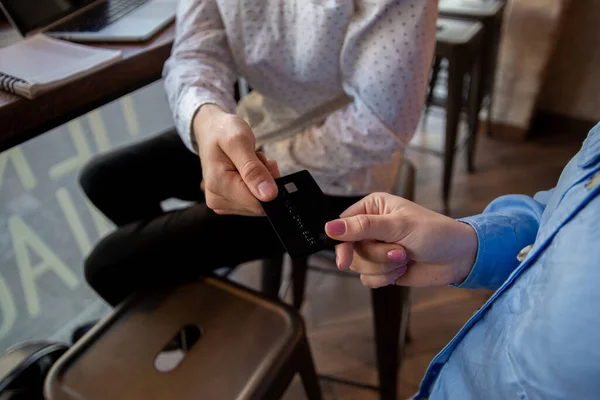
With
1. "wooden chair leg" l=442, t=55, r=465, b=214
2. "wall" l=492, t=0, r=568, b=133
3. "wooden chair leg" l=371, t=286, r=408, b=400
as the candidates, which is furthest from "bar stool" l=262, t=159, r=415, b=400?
"wall" l=492, t=0, r=568, b=133

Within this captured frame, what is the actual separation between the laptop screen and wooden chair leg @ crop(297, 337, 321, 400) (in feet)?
2.41

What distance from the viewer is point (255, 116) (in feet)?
2.89

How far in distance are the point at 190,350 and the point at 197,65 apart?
0.44 m

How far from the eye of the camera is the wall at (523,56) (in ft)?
5.31

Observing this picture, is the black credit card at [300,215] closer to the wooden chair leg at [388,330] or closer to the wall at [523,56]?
the wooden chair leg at [388,330]

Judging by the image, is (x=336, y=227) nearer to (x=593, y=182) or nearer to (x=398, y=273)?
(x=398, y=273)

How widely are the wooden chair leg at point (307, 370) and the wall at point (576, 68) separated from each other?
168cm

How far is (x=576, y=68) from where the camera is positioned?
183 centimetres

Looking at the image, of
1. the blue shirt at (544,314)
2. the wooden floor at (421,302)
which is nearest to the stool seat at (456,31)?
the wooden floor at (421,302)

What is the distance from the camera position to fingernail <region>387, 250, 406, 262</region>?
0.51 meters

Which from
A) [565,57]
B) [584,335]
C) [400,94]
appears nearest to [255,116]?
[400,94]

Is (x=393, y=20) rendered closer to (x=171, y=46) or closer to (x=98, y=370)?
(x=171, y=46)

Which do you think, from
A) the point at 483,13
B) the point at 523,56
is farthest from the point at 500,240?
the point at 523,56

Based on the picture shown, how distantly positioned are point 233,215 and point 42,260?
0.94 m
